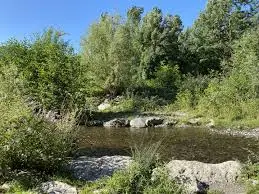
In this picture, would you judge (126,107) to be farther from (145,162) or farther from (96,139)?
(145,162)

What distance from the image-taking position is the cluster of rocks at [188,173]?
8867mm

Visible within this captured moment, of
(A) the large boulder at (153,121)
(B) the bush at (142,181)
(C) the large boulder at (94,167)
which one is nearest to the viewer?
(B) the bush at (142,181)

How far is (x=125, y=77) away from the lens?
33094 mm

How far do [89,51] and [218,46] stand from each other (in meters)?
14.5

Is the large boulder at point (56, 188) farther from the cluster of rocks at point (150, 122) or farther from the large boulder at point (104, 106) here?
the large boulder at point (104, 106)

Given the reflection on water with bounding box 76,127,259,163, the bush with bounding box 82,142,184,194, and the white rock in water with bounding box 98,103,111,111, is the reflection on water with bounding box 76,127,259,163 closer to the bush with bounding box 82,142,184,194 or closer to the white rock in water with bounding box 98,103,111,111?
the bush with bounding box 82,142,184,194

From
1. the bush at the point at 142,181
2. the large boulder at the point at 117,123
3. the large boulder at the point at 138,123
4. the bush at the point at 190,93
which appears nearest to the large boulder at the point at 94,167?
the bush at the point at 142,181

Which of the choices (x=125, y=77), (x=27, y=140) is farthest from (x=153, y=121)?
(x=27, y=140)

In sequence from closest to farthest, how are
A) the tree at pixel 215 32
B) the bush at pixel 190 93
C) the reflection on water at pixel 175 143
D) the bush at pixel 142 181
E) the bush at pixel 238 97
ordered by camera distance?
the bush at pixel 142 181
the reflection on water at pixel 175 143
the bush at pixel 238 97
the bush at pixel 190 93
the tree at pixel 215 32

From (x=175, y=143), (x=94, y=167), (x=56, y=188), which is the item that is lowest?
(x=56, y=188)

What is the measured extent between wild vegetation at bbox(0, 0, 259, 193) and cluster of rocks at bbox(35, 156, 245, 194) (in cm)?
67

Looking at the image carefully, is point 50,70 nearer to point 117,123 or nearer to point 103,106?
point 117,123

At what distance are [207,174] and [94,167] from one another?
2.69 metres

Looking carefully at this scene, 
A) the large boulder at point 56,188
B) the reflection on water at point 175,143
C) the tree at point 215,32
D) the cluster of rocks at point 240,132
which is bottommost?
the large boulder at point 56,188
